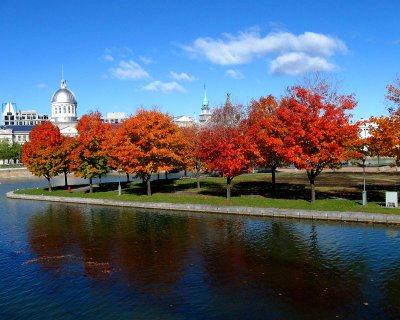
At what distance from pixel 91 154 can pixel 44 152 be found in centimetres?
946

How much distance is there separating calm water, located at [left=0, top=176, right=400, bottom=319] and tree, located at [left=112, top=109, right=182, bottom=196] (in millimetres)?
13587

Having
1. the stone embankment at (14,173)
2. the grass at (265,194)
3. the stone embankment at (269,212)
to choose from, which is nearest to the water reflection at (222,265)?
the stone embankment at (269,212)

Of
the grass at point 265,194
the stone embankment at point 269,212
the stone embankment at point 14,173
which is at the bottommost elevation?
the stone embankment at point 269,212

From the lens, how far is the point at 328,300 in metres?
19.9

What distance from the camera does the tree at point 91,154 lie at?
59.8m

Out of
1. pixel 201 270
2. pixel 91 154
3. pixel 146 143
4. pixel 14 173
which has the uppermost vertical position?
pixel 146 143

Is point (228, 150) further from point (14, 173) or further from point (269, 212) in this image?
point (14, 173)

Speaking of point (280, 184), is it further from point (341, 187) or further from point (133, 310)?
point (133, 310)

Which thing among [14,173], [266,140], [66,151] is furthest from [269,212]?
[14,173]

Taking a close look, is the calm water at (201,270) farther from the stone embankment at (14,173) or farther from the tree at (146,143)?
the stone embankment at (14,173)

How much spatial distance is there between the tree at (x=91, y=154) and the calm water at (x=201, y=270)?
66.9ft

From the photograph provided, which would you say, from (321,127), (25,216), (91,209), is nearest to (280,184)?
(321,127)

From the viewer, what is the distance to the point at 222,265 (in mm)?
25953

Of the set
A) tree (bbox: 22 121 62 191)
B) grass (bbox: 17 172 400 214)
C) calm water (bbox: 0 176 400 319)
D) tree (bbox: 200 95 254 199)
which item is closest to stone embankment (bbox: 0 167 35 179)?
grass (bbox: 17 172 400 214)
